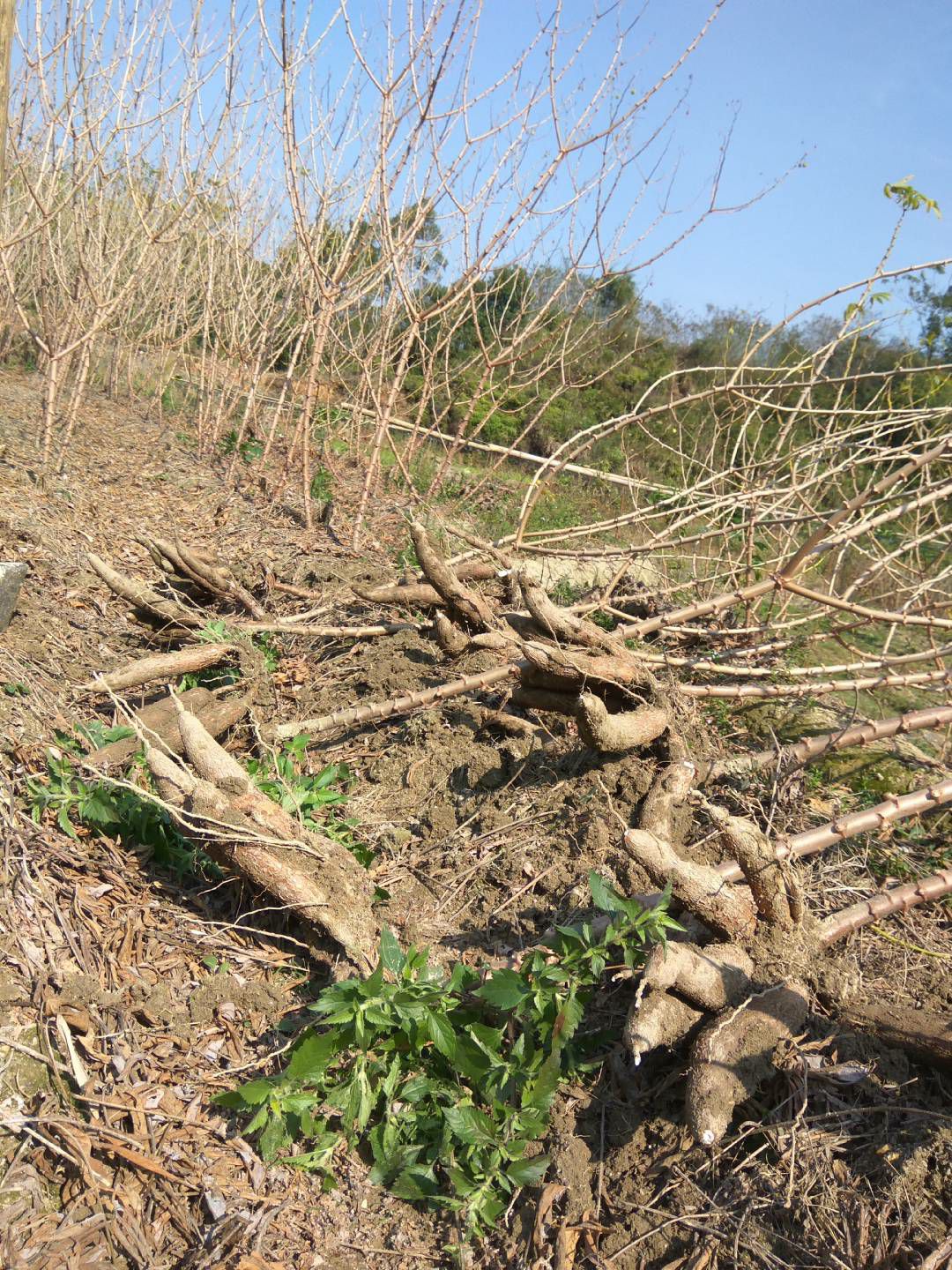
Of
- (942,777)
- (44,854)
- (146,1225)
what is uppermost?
(942,777)

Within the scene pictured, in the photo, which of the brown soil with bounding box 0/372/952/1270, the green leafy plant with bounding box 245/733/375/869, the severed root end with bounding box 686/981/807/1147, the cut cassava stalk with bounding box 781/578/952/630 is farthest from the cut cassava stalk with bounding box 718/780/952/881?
the green leafy plant with bounding box 245/733/375/869

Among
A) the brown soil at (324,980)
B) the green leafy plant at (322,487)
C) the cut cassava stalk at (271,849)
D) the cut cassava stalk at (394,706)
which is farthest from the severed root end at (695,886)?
the green leafy plant at (322,487)

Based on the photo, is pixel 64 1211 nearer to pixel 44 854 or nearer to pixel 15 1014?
pixel 15 1014

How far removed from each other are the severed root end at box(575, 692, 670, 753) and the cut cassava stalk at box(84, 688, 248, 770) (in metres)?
1.41

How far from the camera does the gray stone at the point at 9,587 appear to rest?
3.58m

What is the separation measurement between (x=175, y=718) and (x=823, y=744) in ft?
7.89

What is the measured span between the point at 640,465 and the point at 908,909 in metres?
9.93

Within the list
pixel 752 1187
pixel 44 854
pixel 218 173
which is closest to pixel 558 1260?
pixel 752 1187

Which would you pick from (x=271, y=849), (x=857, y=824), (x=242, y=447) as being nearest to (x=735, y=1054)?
(x=857, y=824)

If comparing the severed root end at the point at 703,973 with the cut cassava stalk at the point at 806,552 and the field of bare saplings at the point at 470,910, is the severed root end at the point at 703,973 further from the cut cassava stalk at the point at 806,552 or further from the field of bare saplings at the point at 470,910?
the cut cassava stalk at the point at 806,552

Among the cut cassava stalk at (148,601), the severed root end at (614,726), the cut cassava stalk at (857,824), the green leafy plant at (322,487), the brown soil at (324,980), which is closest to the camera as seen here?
the brown soil at (324,980)

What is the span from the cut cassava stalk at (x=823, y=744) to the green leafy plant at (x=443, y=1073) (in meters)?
1.06

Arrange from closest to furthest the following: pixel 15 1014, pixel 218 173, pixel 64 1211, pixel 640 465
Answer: pixel 64 1211 → pixel 15 1014 → pixel 218 173 → pixel 640 465

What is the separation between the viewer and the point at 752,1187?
6.19 feet
